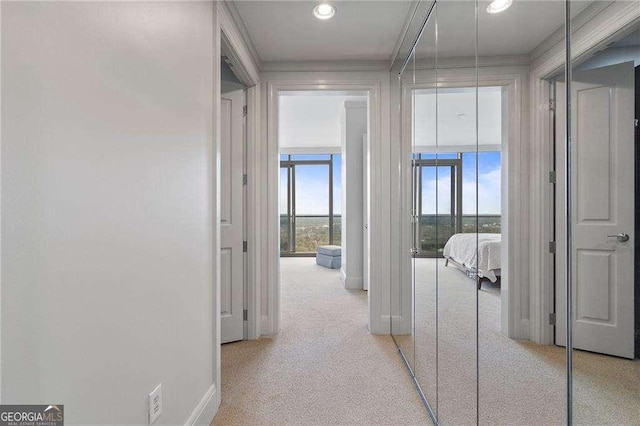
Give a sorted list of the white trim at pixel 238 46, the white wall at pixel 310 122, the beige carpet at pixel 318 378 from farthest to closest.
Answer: the white wall at pixel 310 122 → the white trim at pixel 238 46 → the beige carpet at pixel 318 378

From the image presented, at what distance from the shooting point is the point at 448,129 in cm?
169

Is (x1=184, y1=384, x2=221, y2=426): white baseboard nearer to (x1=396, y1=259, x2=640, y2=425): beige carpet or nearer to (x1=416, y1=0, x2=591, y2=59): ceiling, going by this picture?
(x1=396, y1=259, x2=640, y2=425): beige carpet

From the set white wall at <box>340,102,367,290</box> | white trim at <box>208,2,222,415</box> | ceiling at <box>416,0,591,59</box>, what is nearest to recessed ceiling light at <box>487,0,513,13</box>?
ceiling at <box>416,0,591,59</box>

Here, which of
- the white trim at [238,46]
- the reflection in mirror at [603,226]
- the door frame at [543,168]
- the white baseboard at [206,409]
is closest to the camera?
the reflection in mirror at [603,226]

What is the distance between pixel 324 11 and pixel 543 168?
71.9 inches

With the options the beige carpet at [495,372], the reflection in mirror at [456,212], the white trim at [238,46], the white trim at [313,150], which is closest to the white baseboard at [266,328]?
the beige carpet at [495,372]

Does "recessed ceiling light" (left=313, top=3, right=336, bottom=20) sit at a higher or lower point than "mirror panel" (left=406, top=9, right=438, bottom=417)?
higher

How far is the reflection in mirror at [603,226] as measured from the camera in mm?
633

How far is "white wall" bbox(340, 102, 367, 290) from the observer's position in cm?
464

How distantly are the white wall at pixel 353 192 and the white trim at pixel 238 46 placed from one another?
6.91 feet

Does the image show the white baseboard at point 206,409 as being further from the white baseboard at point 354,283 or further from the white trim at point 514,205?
the white baseboard at point 354,283

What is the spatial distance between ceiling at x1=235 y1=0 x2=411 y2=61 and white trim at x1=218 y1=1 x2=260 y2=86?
77mm

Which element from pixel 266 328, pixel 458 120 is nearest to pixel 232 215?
pixel 266 328

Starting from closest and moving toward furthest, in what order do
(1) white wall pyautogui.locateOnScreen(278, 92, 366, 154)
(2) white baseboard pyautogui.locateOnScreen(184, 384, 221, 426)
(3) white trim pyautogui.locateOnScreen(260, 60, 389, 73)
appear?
(2) white baseboard pyautogui.locateOnScreen(184, 384, 221, 426) < (3) white trim pyautogui.locateOnScreen(260, 60, 389, 73) < (1) white wall pyautogui.locateOnScreen(278, 92, 366, 154)
